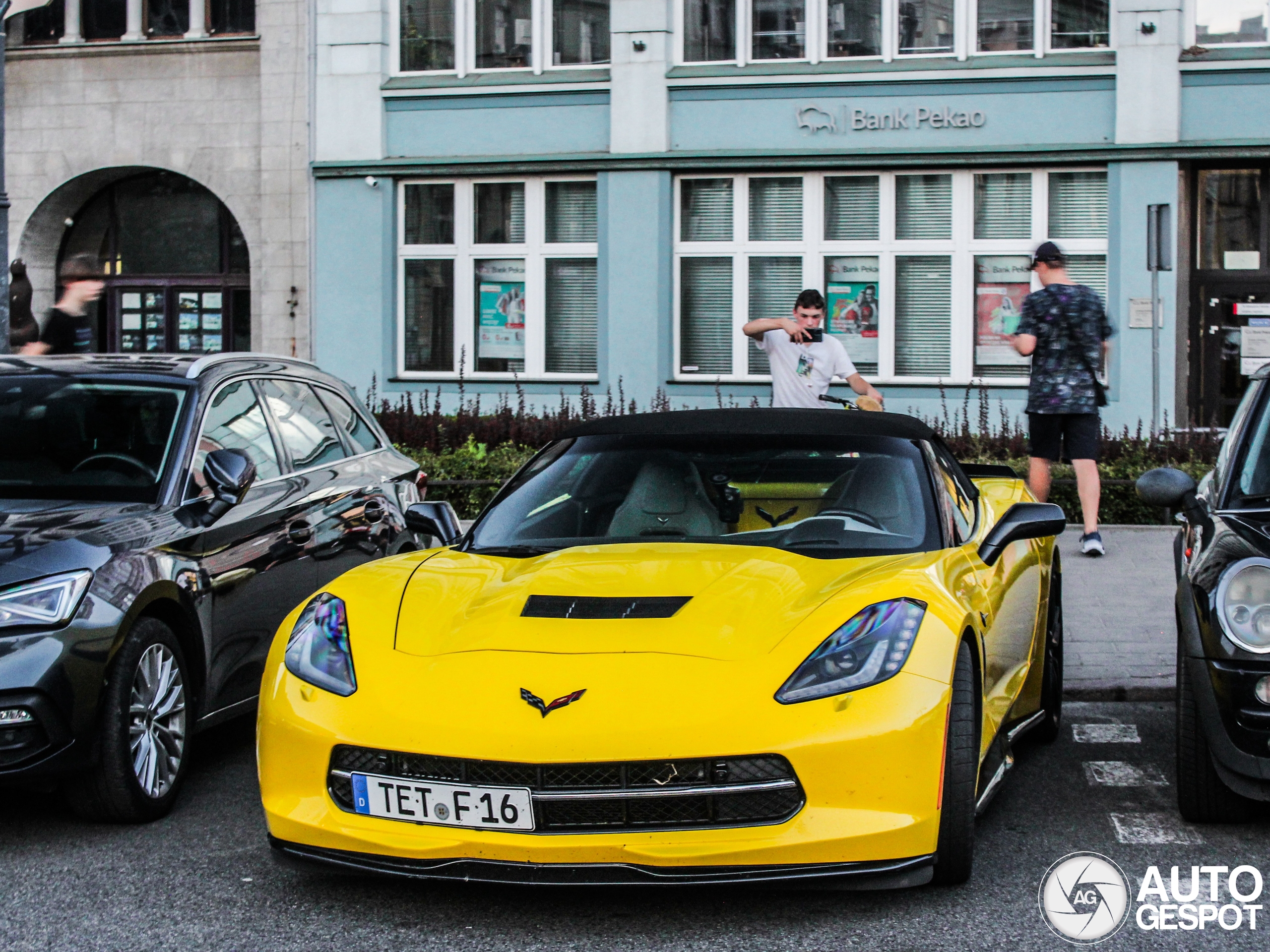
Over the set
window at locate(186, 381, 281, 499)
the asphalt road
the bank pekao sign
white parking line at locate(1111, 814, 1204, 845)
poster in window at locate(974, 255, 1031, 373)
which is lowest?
the asphalt road

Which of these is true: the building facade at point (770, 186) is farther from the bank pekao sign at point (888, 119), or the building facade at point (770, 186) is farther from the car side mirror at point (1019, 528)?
the car side mirror at point (1019, 528)

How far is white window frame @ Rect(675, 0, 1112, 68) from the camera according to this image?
728 inches

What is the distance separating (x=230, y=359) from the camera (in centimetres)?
683

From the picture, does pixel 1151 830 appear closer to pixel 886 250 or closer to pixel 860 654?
pixel 860 654

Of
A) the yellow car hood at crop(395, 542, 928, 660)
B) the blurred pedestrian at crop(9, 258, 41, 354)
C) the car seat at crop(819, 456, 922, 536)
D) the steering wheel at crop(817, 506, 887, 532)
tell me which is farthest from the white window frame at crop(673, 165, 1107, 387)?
the yellow car hood at crop(395, 542, 928, 660)

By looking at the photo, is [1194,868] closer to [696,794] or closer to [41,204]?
[696,794]

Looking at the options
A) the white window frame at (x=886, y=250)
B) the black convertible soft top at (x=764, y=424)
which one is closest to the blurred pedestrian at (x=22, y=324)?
the black convertible soft top at (x=764, y=424)

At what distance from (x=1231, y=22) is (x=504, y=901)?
16.7 meters

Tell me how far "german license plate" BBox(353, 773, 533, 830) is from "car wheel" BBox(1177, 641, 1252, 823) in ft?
7.32

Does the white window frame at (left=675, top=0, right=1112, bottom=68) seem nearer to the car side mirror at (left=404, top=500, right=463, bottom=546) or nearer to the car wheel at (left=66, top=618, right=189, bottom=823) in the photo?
the car side mirror at (left=404, top=500, right=463, bottom=546)

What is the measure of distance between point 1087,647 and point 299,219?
1424 centimetres

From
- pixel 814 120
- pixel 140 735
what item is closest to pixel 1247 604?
pixel 140 735

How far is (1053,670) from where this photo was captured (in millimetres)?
6426

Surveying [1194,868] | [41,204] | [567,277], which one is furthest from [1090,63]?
[1194,868]
